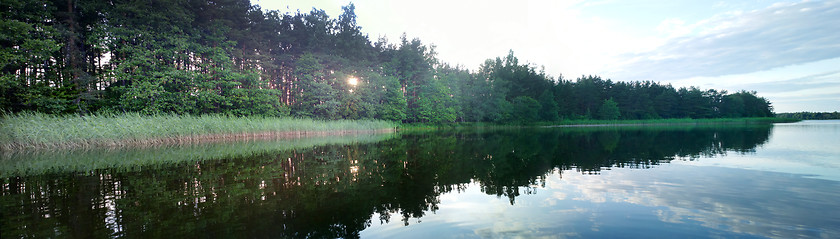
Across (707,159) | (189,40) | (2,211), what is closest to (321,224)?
(2,211)

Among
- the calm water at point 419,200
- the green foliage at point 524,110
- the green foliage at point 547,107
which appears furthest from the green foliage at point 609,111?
the calm water at point 419,200

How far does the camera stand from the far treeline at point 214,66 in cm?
2422

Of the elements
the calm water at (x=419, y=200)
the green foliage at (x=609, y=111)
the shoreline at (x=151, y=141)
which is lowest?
the calm water at (x=419, y=200)

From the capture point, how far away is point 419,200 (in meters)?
6.79

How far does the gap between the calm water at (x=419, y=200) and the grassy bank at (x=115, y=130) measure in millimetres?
5943

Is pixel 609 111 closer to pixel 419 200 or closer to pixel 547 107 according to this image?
pixel 547 107

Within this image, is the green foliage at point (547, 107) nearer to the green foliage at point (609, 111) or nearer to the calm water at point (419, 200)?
the green foliage at point (609, 111)

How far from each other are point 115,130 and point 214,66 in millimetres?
17382

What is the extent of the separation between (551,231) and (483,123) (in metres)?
→ 63.2

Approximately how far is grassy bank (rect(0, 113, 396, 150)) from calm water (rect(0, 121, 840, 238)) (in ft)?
19.5

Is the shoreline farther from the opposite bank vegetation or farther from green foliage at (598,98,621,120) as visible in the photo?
green foliage at (598,98,621,120)

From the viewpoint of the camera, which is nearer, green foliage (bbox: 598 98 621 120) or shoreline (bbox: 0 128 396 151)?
shoreline (bbox: 0 128 396 151)

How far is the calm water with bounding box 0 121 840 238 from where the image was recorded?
15.9 ft

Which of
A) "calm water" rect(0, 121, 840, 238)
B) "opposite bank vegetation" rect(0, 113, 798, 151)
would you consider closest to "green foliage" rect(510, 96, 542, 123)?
"opposite bank vegetation" rect(0, 113, 798, 151)
